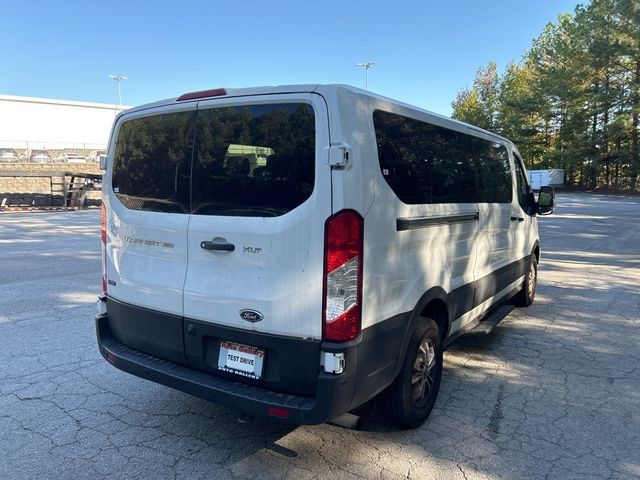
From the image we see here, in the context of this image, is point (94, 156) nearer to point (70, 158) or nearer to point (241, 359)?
point (70, 158)

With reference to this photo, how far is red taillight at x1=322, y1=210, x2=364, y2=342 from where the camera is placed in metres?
2.50

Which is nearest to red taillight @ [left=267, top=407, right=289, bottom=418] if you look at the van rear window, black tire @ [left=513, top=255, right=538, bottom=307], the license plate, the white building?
the license plate

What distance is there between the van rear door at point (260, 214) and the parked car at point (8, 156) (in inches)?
1434

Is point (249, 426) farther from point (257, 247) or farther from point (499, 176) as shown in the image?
point (499, 176)

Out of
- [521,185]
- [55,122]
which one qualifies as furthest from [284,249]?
[55,122]

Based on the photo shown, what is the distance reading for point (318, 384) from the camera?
2.52m

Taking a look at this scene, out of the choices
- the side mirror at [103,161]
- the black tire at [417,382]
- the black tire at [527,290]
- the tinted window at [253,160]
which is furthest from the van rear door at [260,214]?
the black tire at [527,290]

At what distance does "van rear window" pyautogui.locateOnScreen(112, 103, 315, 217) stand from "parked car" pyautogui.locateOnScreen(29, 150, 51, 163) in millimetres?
37170

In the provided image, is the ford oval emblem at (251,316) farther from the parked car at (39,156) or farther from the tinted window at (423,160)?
the parked car at (39,156)

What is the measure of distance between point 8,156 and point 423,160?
38674mm

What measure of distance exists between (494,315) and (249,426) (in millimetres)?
2786

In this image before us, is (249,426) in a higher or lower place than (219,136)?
lower

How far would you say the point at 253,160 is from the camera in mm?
2783

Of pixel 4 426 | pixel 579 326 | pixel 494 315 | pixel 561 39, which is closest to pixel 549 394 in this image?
pixel 494 315
